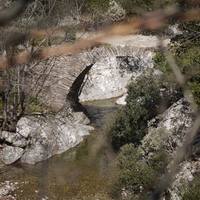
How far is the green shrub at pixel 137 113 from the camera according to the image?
8.29m

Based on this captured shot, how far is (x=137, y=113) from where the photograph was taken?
27.3 ft

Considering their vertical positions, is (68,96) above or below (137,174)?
below

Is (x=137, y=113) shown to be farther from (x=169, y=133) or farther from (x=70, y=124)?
(x=70, y=124)

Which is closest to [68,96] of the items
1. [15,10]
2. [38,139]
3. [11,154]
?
[38,139]

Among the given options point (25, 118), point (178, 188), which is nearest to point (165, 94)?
point (178, 188)

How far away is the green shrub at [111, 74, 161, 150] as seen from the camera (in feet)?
27.2

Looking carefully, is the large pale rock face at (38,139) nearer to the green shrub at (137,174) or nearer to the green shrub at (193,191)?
the green shrub at (137,174)

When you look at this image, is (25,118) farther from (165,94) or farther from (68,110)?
(165,94)

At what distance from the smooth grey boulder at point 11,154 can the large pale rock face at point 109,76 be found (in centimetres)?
532

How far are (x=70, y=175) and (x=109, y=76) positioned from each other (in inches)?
261

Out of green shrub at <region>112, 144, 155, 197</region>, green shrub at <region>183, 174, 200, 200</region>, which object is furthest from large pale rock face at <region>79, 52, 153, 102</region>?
green shrub at <region>183, 174, 200, 200</region>

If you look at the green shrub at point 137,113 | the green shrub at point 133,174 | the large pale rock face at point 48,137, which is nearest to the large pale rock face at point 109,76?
the large pale rock face at point 48,137

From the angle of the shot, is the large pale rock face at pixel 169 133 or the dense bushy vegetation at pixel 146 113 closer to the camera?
the dense bushy vegetation at pixel 146 113

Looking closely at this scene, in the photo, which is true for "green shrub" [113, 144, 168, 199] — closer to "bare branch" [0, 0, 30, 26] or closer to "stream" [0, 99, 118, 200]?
"stream" [0, 99, 118, 200]
